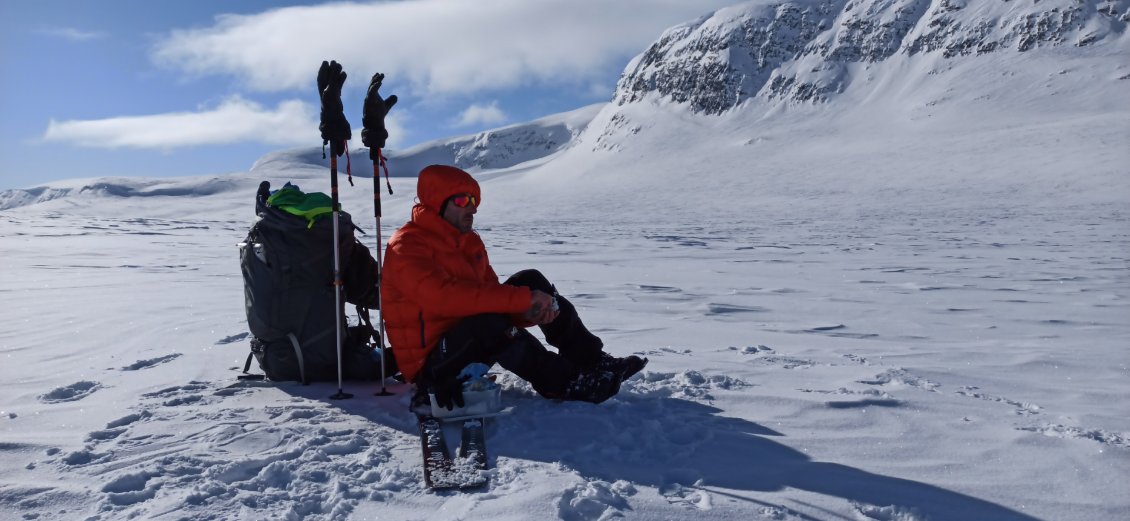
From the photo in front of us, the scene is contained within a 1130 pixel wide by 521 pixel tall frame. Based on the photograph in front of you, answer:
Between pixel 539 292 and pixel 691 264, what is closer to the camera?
pixel 539 292

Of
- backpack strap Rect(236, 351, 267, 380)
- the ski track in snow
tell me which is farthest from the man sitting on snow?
backpack strap Rect(236, 351, 267, 380)

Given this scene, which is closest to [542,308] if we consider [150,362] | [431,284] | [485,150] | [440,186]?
[431,284]

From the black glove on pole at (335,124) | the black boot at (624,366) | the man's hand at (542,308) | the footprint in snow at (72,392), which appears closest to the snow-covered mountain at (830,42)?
the black boot at (624,366)

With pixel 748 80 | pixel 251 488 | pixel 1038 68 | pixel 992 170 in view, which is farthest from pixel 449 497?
pixel 748 80

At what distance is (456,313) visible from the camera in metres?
3.35

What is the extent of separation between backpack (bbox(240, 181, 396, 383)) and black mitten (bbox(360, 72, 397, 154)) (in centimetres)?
43

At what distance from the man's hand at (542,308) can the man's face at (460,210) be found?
474 millimetres

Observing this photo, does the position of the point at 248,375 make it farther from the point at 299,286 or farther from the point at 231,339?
the point at 231,339

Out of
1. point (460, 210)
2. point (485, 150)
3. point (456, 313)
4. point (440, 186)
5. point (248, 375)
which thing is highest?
point (485, 150)

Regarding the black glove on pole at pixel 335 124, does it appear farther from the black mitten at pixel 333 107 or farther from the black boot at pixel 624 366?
Answer: the black boot at pixel 624 366

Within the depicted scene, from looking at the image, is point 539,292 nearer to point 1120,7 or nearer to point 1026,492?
point 1026,492

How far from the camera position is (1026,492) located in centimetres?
249

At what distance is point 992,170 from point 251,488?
123ft

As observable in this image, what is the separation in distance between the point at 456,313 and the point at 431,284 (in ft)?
0.57
